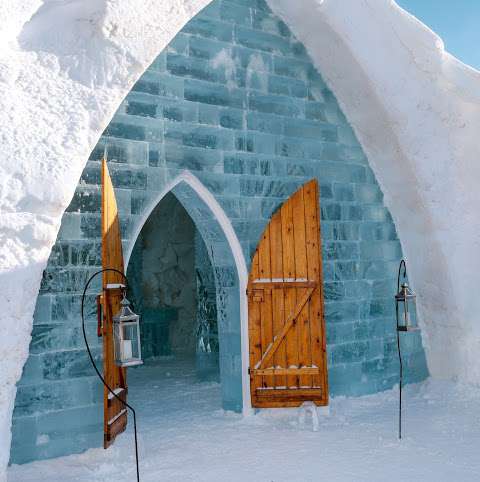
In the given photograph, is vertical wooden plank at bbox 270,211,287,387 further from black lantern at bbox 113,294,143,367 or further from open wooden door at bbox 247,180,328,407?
black lantern at bbox 113,294,143,367

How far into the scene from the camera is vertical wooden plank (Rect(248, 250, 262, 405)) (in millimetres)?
5481

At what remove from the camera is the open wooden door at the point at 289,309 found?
5465 mm

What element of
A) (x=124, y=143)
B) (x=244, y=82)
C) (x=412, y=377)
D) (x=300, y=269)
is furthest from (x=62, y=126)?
(x=412, y=377)

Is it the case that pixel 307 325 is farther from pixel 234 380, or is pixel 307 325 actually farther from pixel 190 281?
pixel 190 281

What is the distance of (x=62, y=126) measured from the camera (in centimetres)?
443

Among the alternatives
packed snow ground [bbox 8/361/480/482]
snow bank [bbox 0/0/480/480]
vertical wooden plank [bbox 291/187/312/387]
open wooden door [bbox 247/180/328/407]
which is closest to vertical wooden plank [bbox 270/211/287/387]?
open wooden door [bbox 247/180/328/407]

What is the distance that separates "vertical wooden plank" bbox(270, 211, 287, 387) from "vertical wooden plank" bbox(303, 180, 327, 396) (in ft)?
0.84

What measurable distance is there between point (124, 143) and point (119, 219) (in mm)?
635

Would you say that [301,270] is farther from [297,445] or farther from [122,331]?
[122,331]

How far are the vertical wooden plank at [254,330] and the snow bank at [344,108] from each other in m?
1.89

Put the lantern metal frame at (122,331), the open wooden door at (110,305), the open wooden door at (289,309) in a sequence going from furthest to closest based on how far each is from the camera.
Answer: the open wooden door at (289,309), the open wooden door at (110,305), the lantern metal frame at (122,331)

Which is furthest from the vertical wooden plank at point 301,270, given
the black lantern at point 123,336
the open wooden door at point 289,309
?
the black lantern at point 123,336

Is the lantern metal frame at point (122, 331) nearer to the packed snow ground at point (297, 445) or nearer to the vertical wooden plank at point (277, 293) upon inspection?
the packed snow ground at point (297, 445)

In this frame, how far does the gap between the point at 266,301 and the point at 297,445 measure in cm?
132
